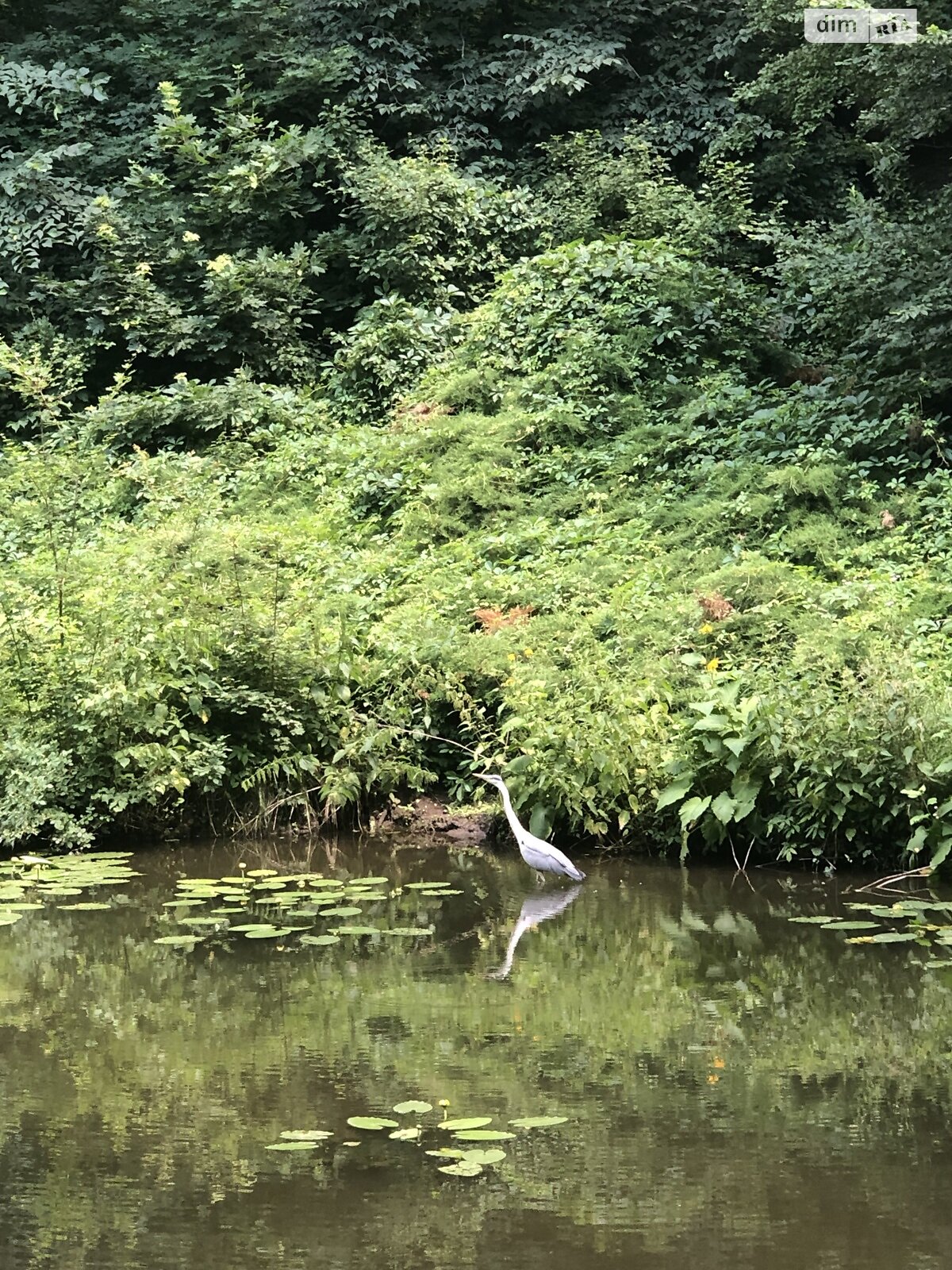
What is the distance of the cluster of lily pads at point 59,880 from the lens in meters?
6.33

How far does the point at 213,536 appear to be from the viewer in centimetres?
884

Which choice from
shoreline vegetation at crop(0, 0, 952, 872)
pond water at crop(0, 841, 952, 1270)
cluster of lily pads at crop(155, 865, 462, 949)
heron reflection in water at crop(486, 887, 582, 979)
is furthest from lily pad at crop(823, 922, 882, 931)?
cluster of lily pads at crop(155, 865, 462, 949)

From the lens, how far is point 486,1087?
4141 mm

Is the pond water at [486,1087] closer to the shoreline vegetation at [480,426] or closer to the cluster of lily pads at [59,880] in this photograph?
the cluster of lily pads at [59,880]

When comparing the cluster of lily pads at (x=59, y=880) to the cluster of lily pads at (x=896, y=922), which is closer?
the cluster of lily pads at (x=896, y=922)

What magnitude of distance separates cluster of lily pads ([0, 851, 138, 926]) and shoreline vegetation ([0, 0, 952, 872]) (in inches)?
7.8

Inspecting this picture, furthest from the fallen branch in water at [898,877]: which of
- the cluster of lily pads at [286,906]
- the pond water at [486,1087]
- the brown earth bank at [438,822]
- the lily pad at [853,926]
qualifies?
the brown earth bank at [438,822]

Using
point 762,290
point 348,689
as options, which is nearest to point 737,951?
point 348,689

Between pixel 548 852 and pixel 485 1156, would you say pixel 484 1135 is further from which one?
pixel 548 852

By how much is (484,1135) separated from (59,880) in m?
3.58

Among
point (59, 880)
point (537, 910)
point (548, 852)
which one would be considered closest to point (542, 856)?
point (548, 852)

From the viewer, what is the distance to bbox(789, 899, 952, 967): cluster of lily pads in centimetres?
560

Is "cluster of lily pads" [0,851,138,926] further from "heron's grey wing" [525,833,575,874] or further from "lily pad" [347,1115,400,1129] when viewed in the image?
"lily pad" [347,1115,400,1129]

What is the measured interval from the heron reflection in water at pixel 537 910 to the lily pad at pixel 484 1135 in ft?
5.45
